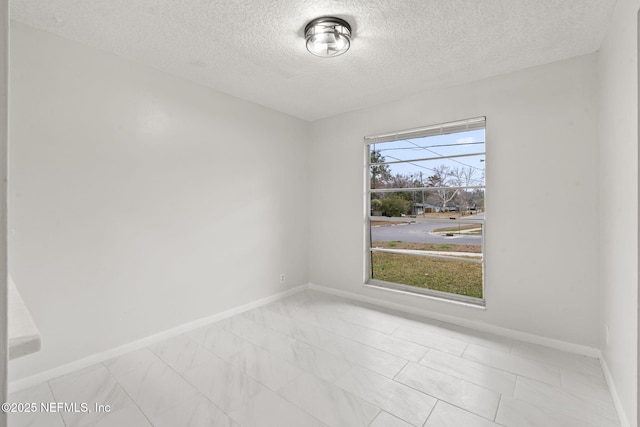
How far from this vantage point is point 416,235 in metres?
3.68

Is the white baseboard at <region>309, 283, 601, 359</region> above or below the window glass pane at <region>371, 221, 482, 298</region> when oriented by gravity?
below

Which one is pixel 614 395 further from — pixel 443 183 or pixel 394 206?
pixel 394 206

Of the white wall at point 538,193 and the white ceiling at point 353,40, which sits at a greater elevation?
the white ceiling at point 353,40

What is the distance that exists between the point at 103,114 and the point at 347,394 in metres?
2.86

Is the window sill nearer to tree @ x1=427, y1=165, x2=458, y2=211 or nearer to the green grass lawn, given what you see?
the green grass lawn

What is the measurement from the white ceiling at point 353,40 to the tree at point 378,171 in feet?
3.22

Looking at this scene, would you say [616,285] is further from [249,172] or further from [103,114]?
[103,114]

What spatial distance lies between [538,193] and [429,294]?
1.52 meters

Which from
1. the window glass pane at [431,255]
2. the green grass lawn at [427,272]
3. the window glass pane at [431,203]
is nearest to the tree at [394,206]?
the window glass pane at [431,203]

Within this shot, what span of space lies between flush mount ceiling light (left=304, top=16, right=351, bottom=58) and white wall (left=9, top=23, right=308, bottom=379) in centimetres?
151

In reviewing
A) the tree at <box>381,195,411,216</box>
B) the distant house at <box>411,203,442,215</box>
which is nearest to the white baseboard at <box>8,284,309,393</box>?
the tree at <box>381,195,411,216</box>

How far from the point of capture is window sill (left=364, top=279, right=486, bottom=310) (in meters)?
3.13

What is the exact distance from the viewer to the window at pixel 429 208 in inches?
127

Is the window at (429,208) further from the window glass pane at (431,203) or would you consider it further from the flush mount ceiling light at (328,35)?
the flush mount ceiling light at (328,35)
